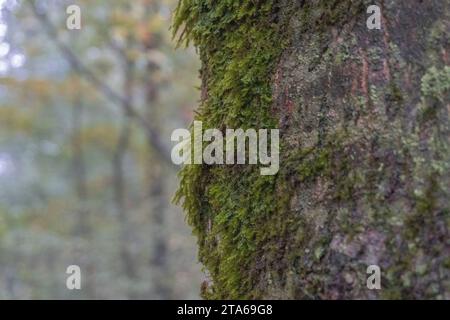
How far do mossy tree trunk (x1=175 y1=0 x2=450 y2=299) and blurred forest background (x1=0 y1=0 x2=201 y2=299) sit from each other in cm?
471

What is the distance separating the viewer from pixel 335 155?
1073 millimetres

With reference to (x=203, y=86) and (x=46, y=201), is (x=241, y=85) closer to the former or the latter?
(x=203, y=86)

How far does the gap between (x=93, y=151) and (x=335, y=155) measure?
10.2 m

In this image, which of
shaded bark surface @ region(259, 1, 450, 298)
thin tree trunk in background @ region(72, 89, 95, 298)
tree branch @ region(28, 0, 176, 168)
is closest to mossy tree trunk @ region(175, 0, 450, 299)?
shaded bark surface @ region(259, 1, 450, 298)

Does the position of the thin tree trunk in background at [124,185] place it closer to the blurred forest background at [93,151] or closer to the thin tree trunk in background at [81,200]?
the blurred forest background at [93,151]

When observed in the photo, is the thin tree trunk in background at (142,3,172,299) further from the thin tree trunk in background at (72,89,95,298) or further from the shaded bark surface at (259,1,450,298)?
the shaded bark surface at (259,1,450,298)

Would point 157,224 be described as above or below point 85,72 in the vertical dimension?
below

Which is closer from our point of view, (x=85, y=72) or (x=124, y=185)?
(x=85, y=72)

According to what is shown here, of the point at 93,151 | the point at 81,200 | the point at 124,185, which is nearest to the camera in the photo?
the point at 81,200

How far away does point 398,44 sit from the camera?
3.58 ft

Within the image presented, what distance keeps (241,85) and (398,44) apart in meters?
0.39

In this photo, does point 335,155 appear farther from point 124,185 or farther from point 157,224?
point 124,185

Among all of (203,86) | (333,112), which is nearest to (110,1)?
(203,86)

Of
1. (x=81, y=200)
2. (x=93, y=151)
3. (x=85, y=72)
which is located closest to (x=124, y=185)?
(x=81, y=200)
